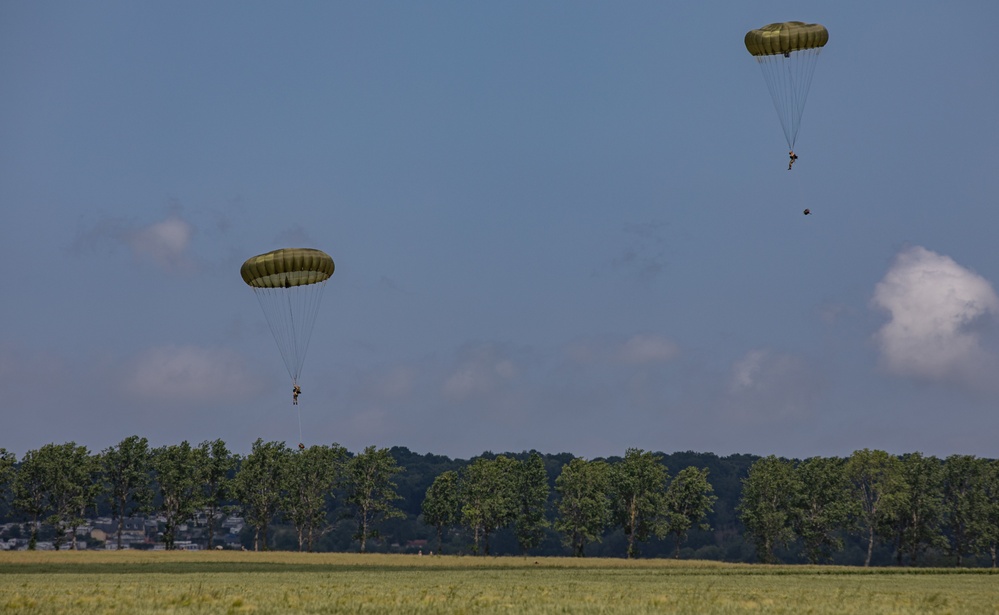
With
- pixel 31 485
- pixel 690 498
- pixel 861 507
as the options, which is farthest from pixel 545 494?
pixel 31 485

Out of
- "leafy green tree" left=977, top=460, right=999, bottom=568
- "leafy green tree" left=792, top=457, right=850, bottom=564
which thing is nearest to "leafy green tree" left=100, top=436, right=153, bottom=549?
"leafy green tree" left=792, top=457, right=850, bottom=564

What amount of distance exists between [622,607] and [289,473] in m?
111

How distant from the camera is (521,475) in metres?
138

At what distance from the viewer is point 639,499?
131625 millimetres

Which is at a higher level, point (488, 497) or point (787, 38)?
point (787, 38)

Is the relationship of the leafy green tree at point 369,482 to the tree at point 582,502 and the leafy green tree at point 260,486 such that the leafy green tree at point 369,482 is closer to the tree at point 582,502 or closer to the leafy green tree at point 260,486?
the leafy green tree at point 260,486

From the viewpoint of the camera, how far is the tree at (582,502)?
130 m

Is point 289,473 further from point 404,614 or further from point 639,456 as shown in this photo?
point 404,614

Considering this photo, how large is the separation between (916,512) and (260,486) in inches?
3297

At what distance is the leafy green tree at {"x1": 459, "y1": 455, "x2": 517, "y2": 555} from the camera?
134 metres

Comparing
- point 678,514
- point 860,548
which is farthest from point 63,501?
point 860,548

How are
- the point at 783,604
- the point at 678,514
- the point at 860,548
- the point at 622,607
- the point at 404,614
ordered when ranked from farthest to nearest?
the point at 860,548 → the point at 678,514 → the point at 783,604 → the point at 622,607 → the point at 404,614

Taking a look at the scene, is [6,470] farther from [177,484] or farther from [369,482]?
[369,482]

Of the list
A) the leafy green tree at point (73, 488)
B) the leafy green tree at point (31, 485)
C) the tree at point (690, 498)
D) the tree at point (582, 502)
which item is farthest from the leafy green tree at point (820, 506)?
the leafy green tree at point (31, 485)
